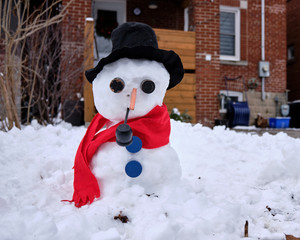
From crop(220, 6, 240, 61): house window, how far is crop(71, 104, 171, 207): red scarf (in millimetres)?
7725

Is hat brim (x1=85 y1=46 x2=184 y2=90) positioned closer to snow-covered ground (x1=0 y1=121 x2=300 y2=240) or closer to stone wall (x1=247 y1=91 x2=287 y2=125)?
snow-covered ground (x1=0 y1=121 x2=300 y2=240)

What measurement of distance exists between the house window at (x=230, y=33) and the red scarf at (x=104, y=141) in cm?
773

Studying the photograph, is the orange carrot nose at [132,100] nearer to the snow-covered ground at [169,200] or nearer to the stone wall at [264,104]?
the snow-covered ground at [169,200]

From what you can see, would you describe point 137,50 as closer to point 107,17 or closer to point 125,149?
point 125,149

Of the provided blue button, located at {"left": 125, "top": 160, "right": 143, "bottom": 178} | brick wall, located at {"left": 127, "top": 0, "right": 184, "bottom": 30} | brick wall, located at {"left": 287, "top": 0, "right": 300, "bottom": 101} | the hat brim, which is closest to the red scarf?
blue button, located at {"left": 125, "top": 160, "right": 143, "bottom": 178}

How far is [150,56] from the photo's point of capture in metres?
1.71

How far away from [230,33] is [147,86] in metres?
8.23

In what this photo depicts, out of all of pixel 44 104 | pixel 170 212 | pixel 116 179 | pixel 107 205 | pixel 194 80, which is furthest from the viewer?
pixel 194 80

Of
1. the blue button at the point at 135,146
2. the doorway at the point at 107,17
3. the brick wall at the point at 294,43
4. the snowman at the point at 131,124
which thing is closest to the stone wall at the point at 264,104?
the brick wall at the point at 294,43

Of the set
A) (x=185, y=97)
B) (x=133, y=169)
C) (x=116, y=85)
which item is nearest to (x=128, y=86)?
(x=116, y=85)

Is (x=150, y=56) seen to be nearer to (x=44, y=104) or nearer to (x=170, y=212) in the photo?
(x=170, y=212)

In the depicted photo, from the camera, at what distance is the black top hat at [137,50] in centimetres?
167

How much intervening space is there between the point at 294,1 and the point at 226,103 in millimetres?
7145

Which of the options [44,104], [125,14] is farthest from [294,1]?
[44,104]
